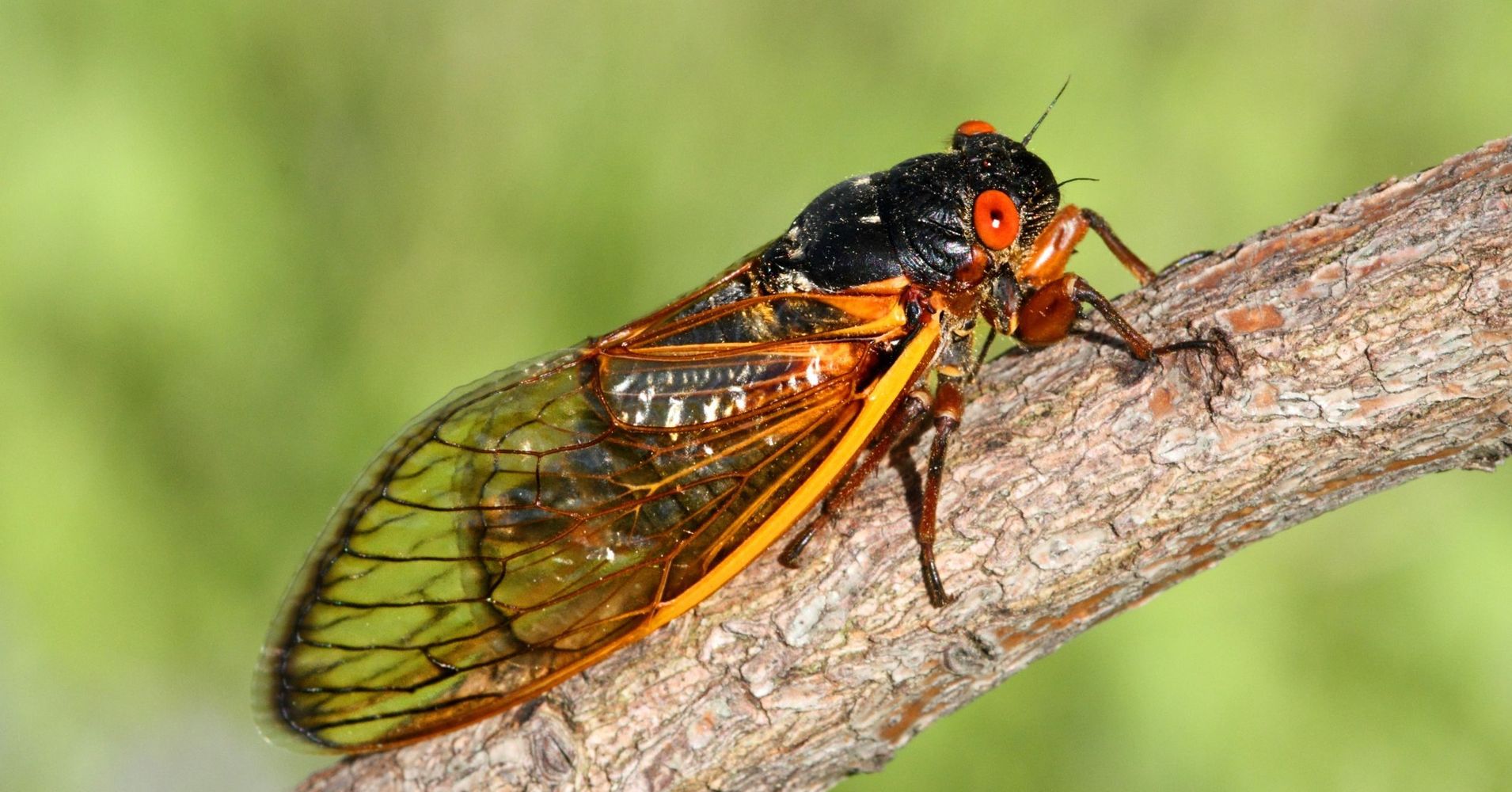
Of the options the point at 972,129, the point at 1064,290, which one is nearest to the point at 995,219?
the point at 1064,290

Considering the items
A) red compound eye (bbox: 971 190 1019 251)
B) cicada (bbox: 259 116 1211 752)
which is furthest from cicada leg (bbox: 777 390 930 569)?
red compound eye (bbox: 971 190 1019 251)

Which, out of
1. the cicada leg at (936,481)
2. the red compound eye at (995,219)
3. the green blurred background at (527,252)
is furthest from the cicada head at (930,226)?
the green blurred background at (527,252)

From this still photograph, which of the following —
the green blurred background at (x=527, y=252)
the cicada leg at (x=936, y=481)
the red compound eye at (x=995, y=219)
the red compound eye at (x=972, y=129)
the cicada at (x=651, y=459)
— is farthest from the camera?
the green blurred background at (x=527, y=252)

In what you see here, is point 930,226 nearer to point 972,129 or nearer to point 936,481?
point 972,129

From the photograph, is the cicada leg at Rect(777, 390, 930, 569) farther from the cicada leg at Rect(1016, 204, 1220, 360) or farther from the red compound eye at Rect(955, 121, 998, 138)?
the red compound eye at Rect(955, 121, 998, 138)

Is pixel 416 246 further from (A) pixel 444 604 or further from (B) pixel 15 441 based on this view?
(A) pixel 444 604

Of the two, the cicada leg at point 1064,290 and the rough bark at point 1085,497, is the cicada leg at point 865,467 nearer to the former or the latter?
the rough bark at point 1085,497
